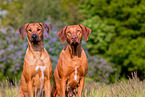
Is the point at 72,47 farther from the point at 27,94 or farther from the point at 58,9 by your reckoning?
the point at 58,9

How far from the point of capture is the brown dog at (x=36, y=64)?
432 cm

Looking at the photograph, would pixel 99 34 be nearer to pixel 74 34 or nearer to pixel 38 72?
pixel 74 34

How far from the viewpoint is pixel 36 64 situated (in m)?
4.33

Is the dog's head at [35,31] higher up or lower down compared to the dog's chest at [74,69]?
higher up

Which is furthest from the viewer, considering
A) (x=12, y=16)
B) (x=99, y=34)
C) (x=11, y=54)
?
(x=12, y=16)

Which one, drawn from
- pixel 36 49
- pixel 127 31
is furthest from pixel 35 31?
pixel 127 31

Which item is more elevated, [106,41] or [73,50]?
[73,50]

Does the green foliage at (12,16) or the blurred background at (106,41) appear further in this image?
the green foliage at (12,16)

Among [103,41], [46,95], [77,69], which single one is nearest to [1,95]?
[46,95]

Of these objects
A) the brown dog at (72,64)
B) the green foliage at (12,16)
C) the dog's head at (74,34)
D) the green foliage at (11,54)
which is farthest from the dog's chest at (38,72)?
the green foliage at (12,16)

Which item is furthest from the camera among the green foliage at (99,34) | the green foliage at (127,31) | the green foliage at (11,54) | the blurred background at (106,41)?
the green foliage at (99,34)

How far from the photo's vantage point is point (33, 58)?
14.5ft

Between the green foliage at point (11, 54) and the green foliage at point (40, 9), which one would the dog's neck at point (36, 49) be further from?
the green foliage at point (40, 9)

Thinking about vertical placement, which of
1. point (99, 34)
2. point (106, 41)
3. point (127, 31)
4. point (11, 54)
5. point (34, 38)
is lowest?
point (106, 41)
